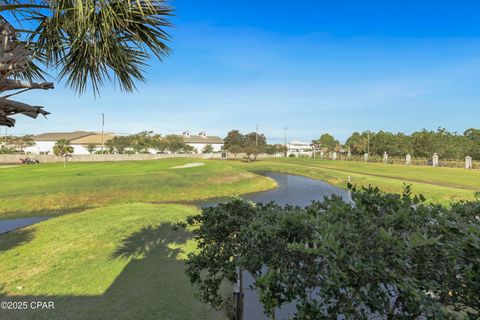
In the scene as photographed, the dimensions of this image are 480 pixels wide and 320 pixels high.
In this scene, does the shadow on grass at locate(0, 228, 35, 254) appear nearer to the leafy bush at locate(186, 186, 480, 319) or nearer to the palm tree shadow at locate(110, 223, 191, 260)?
the palm tree shadow at locate(110, 223, 191, 260)

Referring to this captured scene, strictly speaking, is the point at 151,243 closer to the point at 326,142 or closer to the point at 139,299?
the point at 139,299

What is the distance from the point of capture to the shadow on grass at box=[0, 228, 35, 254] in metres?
9.87

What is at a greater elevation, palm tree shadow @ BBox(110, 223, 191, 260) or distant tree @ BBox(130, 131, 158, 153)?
distant tree @ BBox(130, 131, 158, 153)

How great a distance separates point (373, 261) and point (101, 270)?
24.2 ft

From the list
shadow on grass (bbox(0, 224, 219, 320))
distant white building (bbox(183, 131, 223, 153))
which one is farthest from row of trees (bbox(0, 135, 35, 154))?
shadow on grass (bbox(0, 224, 219, 320))

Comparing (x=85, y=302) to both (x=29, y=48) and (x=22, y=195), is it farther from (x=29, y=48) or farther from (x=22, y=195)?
(x=22, y=195)

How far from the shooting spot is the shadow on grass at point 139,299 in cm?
549

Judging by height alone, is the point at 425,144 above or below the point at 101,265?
above

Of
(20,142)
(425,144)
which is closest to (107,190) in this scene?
(425,144)

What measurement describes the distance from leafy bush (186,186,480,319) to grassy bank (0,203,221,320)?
3766 mm

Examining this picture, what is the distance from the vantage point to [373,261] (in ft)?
7.25

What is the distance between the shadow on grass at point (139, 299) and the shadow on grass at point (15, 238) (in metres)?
4.35

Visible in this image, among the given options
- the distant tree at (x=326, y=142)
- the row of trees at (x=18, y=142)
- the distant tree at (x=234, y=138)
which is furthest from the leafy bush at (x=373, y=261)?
the distant tree at (x=326, y=142)

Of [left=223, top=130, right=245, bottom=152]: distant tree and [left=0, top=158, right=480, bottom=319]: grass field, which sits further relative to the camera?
[left=223, top=130, right=245, bottom=152]: distant tree
